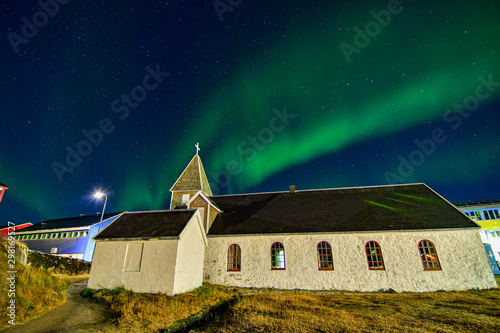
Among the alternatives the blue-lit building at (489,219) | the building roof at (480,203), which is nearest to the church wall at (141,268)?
the blue-lit building at (489,219)

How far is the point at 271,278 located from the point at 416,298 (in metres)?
8.99

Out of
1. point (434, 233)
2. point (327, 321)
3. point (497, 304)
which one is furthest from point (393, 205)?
point (327, 321)

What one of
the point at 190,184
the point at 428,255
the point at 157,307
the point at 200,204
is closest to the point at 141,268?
the point at 157,307

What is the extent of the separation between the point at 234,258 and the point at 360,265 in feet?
30.7

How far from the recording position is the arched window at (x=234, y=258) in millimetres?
18406

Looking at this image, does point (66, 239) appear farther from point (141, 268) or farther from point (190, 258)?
point (190, 258)

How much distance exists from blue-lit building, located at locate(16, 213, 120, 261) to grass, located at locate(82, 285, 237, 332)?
23670mm

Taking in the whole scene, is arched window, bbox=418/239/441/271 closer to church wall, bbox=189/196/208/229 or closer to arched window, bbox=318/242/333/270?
arched window, bbox=318/242/333/270

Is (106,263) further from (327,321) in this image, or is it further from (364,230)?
(364,230)

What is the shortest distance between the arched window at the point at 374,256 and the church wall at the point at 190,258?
12.1 metres

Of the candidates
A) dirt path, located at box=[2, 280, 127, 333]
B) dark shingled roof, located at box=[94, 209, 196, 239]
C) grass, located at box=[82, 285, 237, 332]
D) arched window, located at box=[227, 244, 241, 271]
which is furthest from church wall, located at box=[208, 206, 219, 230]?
dirt path, located at box=[2, 280, 127, 333]

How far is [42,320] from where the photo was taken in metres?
8.12

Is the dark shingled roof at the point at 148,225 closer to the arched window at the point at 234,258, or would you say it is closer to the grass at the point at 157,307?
the grass at the point at 157,307

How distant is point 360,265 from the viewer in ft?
54.0
